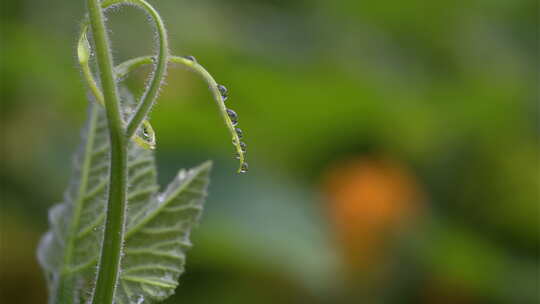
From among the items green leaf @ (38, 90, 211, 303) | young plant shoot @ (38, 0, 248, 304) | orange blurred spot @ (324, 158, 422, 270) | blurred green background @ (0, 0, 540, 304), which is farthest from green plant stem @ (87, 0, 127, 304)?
orange blurred spot @ (324, 158, 422, 270)

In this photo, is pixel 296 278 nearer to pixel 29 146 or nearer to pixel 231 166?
pixel 231 166

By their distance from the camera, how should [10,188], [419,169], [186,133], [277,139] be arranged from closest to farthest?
[10,188] → [186,133] → [277,139] → [419,169]

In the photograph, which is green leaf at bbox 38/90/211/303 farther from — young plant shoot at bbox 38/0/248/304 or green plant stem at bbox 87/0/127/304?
green plant stem at bbox 87/0/127/304

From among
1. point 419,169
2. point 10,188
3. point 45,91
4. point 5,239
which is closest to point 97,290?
point 5,239

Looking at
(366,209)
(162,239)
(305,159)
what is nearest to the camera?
(162,239)

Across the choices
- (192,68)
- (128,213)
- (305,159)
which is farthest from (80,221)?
(305,159)

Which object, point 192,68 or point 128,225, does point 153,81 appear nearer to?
point 192,68
